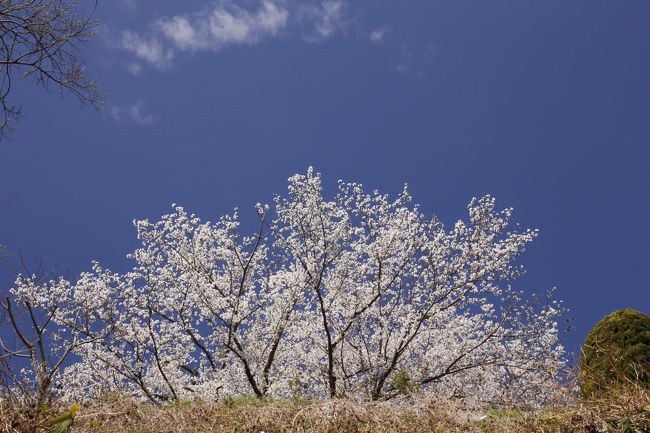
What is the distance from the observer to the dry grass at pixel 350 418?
5.00 meters

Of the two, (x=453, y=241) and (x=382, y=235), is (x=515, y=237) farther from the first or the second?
(x=382, y=235)

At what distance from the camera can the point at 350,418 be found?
18.7 feet

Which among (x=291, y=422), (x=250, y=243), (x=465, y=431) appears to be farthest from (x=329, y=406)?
(x=250, y=243)

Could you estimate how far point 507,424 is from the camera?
5875mm

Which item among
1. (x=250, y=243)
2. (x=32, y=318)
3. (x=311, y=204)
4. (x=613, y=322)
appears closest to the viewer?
(x=613, y=322)

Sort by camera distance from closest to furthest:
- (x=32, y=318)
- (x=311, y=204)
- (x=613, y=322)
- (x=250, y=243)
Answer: (x=613, y=322), (x=32, y=318), (x=311, y=204), (x=250, y=243)

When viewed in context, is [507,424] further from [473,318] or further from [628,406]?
[473,318]

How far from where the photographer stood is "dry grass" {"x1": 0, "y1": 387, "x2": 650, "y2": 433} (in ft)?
16.4

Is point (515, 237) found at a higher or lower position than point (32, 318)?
higher

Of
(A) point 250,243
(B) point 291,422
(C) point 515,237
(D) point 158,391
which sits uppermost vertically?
(A) point 250,243

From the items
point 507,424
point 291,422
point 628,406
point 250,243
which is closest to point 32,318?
point 250,243

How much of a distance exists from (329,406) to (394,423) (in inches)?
28.6

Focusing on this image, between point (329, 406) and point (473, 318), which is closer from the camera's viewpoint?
point (329, 406)

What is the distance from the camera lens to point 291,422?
5.79 metres
